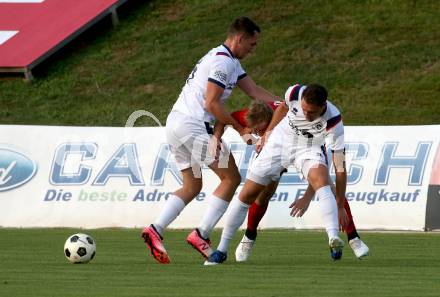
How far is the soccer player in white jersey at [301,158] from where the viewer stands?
35.5 feet

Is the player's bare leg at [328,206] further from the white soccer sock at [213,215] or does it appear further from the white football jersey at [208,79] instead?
the white football jersey at [208,79]

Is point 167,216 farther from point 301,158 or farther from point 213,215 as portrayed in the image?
point 301,158

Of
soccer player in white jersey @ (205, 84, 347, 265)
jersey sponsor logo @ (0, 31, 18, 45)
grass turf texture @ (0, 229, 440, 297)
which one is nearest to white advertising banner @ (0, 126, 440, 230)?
grass turf texture @ (0, 229, 440, 297)

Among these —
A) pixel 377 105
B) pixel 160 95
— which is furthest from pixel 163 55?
pixel 377 105

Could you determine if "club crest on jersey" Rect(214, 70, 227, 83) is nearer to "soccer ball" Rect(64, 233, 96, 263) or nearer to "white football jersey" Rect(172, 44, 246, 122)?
"white football jersey" Rect(172, 44, 246, 122)

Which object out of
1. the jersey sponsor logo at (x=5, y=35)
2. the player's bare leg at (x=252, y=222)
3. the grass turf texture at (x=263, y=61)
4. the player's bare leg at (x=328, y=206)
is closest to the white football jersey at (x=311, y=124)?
the player's bare leg at (x=328, y=206)

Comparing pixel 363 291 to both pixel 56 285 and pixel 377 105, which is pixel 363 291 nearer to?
pixel 56 285

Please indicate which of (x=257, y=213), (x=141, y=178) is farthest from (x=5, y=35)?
(x=257, y=213)

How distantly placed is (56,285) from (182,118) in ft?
9.04

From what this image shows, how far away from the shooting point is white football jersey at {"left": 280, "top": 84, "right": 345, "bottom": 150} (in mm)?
10938

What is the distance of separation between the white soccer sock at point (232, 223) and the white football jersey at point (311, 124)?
829 millimetres

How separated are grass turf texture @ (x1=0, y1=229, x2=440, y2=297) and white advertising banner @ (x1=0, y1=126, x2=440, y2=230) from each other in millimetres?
2358

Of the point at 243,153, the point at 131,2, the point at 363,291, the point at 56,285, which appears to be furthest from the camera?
the point at 131,2

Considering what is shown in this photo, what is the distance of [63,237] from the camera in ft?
51.5
